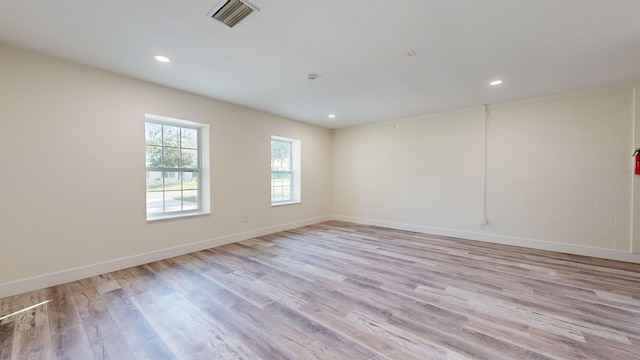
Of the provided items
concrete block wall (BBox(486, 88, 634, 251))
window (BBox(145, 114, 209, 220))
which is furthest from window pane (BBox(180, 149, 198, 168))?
concrete block wall (BBox(486, 88, 634, 251))

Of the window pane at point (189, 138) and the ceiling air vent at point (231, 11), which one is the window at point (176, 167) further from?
the ceiling air vent at point (231, 11)

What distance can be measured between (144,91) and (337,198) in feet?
15.0

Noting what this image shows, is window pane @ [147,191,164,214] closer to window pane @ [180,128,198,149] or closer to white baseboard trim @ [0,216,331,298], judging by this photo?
white baseboard trim @ [0,216,331,298]

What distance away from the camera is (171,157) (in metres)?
3.71

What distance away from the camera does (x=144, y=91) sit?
10.6 feet

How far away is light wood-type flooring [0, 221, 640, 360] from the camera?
164 centimetres

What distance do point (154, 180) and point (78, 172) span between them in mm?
845

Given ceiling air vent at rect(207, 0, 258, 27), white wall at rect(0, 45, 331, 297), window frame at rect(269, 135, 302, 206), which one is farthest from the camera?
window frame at rect(269, 135, 302, 206)

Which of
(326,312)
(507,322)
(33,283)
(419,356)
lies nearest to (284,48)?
(326,312)

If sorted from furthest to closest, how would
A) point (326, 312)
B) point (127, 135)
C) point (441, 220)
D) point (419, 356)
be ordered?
1. point (441, 220)
2. point (127, 135)
3. point (326, 312)
4. point (419, 356)

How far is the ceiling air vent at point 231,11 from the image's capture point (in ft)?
5.91

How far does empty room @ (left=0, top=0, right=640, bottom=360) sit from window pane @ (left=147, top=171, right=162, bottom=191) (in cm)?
3

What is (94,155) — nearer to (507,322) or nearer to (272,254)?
(272,254)

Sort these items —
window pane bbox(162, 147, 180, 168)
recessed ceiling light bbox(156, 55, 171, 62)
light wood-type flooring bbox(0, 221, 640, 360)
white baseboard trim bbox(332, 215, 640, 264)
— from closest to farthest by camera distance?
light wood-type flooring bbox(0, 221, 640, 360) < recessed ceiling light bbox(156, 55, 171, 62) < white baseboard trim bbox(332, 215, 640, 264) < window pane bbox(162, 147, 180, 168)
